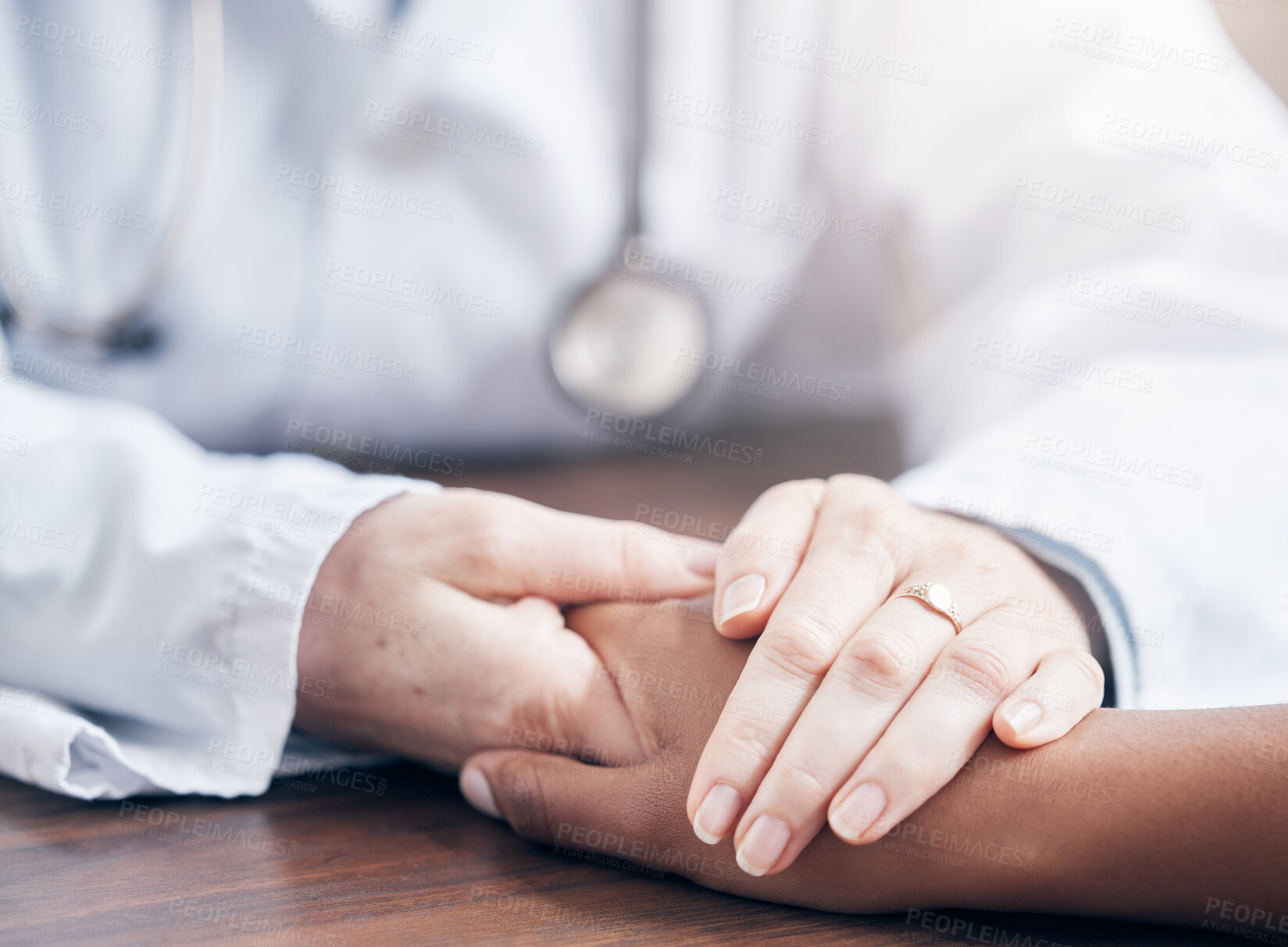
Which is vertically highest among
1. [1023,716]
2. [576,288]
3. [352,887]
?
[576,288]

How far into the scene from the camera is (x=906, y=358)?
0.93 meters

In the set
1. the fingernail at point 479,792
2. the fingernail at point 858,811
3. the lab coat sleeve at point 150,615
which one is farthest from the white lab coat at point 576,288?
the fingernail at point 858,811

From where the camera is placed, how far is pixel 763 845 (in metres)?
0.39

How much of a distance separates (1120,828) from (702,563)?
27cm

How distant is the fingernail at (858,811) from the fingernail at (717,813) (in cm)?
5

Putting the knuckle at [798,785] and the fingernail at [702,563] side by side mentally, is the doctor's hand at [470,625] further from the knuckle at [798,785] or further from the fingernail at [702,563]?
the knuckle at [798,785]

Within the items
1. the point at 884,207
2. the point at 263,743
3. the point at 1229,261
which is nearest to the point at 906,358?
the point at 884,207

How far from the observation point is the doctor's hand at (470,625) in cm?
50

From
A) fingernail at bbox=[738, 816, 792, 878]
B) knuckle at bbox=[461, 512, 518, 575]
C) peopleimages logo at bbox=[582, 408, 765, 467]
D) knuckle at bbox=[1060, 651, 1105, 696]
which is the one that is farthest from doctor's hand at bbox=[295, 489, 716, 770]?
peopleimages logo at bbox=[582, 408, 765, 467]

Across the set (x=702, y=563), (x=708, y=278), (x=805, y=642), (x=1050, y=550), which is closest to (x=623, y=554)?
(x=702, y=563)

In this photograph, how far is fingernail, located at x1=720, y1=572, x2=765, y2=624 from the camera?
492 millimetres

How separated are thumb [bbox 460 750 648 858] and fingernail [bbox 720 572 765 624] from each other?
0.10 metres

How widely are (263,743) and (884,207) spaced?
0.78 meters

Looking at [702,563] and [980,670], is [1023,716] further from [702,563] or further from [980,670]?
[702,563]
